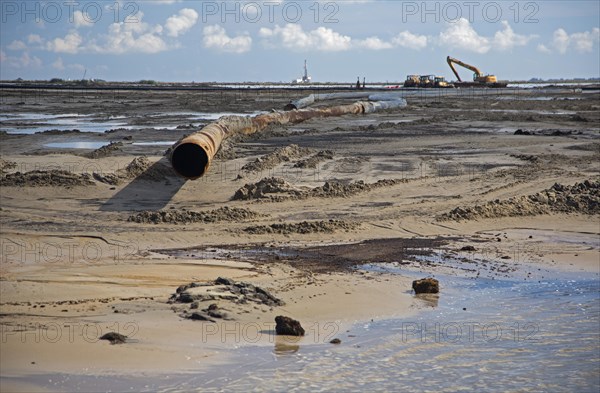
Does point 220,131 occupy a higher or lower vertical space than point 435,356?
higher

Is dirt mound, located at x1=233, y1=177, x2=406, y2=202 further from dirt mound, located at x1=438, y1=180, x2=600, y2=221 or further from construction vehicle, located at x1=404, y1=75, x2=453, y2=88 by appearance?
construction vehicle, located at x1=404, y1=75, x2=453, y2=88

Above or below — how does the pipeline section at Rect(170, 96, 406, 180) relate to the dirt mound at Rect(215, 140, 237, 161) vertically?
above

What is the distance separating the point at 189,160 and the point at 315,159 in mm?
3992

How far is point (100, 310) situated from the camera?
7.36 metres

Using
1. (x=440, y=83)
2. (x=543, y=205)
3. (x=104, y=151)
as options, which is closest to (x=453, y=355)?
(x=543, y=205)

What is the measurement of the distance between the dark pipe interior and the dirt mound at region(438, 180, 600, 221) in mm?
3908

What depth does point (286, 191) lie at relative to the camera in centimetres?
1340

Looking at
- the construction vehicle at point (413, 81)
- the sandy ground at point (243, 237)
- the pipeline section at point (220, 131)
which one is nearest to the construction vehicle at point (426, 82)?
the construction vehicle at point (413, 81)

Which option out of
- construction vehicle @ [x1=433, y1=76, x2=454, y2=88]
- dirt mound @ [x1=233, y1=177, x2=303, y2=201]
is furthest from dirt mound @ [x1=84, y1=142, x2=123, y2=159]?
construction vehicle @ [x1=433, y1=76, x2=454, y2=88]

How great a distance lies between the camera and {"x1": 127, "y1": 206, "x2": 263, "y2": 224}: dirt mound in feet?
37.6

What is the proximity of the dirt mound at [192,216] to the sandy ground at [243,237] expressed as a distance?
0.03 meters

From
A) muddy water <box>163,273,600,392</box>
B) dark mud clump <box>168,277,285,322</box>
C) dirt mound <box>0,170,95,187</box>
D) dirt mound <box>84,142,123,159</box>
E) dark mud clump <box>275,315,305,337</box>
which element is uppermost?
dirt mound <box>84,142,123,159</box>

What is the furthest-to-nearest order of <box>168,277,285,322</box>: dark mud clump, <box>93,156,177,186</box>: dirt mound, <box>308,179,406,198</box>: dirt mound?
1. <box>93,156,177,186</box>: dirt mound
2. <box>308,179,406,198</box>: dirt mound
3. <box>168,277,285,322</box>: dark mud clump

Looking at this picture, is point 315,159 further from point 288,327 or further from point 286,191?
point 288,327
